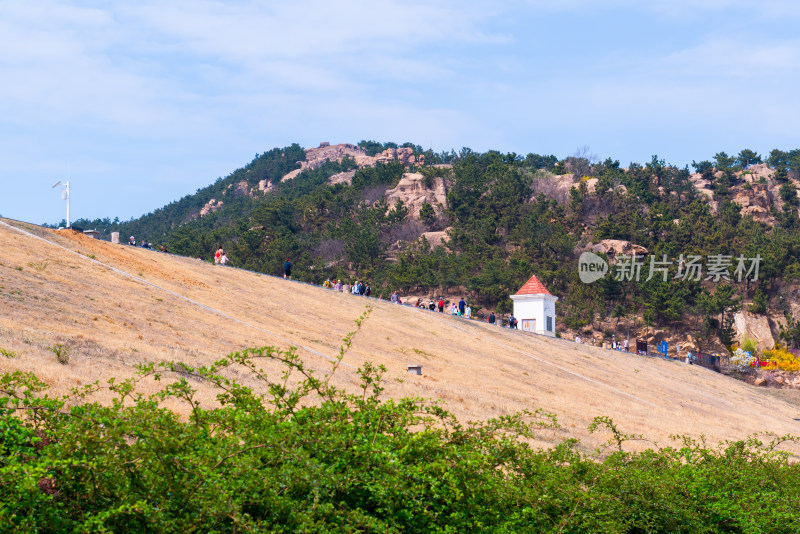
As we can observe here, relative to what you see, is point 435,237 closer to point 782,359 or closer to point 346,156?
point 782,359

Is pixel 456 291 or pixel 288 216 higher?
pixel 288 216

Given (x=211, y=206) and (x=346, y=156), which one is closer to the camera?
(x=211, y=206)

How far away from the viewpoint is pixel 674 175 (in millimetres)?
102000

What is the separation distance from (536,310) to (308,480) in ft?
131

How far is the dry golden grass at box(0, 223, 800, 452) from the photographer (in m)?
16.6

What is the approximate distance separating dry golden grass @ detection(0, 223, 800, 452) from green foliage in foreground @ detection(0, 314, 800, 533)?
522 cm

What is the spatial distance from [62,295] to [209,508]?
16598mm

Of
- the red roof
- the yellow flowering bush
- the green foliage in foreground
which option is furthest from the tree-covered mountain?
the green foliage in foreground

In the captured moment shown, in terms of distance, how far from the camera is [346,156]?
158125 mm

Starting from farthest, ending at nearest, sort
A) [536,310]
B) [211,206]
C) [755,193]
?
1. [211,206]
2. [755,193]
3. [536,310]

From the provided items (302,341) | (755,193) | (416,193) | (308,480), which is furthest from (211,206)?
(308,480)

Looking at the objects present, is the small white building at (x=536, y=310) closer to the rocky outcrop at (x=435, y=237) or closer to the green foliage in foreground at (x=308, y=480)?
the green foliage in foreground at (x=308, y=480)

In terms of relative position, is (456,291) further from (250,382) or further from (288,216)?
(250,382)

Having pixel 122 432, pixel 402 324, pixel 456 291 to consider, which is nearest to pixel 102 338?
pixel 122 432
